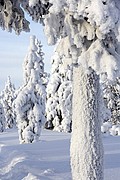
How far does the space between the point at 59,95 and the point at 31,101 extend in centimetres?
631

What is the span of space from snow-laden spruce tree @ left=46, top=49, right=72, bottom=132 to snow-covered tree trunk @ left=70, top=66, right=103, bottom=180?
25653mm

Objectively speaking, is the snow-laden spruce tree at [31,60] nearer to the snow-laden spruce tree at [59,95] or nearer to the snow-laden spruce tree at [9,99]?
the snow-laden spruce tree at [59,95]

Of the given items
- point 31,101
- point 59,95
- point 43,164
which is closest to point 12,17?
point 43,164

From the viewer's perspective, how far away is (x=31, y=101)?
30.4 metres

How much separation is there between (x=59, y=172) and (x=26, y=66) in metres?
16.9

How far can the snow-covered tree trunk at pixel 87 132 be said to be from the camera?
9.05 meters

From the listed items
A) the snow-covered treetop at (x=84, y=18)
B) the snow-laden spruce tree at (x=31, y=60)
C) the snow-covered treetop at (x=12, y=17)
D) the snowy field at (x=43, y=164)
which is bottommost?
the snowy field at (x=43, y=164)

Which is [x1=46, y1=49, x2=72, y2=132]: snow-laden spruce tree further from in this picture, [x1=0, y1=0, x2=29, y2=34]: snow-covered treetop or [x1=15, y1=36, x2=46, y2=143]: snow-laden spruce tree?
[x1=0, y1=0, x2=29, y2=34]: snow-covered treetop

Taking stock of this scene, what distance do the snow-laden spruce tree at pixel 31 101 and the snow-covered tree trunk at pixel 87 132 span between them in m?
21.1

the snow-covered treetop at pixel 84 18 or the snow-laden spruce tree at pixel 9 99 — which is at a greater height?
the snow-laden spruce tree at pixel 9 99

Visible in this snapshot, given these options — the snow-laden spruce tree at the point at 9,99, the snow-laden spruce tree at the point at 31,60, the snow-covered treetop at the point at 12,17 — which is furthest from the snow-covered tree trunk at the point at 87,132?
the snow-laden spruce tree at the point at 9,99

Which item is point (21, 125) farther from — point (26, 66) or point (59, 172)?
point (59, 172)

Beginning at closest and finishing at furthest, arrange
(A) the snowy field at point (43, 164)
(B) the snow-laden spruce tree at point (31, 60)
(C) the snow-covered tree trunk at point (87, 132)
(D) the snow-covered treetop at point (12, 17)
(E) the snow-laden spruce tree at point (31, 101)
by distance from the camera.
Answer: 1. (C) the snow-covered tree trunk at point (87, 132)
2. (D) the snow-covered treetop at point (12, 17)
3. (A) the snowy field at point (43, 164)
4. (E) the snow-laden spruce tree at point (31, 101)
5. (B) the snow-laden spruce tree at point (31, 60)

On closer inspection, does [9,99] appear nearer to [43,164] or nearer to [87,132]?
[43,164]
